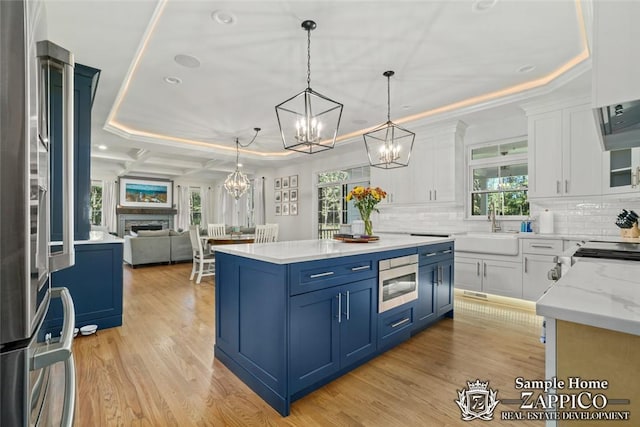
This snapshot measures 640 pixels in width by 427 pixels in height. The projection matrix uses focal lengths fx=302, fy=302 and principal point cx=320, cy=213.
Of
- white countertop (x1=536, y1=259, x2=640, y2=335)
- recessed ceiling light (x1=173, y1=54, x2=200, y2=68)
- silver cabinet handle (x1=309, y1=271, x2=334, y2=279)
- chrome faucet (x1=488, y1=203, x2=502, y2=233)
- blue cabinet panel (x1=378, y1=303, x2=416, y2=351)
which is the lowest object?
blue cabinet panel (x1=378, y1=303, x2=416, y2=351)

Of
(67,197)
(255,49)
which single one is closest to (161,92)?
(255,49)

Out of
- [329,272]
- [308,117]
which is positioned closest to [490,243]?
[329,272]

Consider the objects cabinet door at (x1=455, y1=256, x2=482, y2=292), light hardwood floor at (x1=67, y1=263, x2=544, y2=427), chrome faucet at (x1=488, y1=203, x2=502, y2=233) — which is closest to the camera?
light hardwood floor at (x1=67, y1=263, x2=544, y2=427)

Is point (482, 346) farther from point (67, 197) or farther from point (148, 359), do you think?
point (67, 197)

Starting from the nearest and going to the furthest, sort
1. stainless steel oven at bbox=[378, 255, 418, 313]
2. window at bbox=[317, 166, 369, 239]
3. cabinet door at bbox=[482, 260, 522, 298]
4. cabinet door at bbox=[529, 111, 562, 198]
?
stainless steel oven at bbox=[378, 255, 418, 313], cabinet door at bbox=[529, 111, 562, 198], cabinet door at bbox=[482, 260, 522, 298], window at bbox=[317, 166, 369, 239]

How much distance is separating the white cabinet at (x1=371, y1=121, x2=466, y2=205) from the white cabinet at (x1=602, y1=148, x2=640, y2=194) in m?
1.75

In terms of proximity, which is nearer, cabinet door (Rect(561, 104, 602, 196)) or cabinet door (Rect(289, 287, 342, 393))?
cabinet door (Rect(289, 287, 342, 393))

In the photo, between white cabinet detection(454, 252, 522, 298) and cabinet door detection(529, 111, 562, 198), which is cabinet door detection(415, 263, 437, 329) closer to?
white cabinet detection(454, 252, 522, 298)

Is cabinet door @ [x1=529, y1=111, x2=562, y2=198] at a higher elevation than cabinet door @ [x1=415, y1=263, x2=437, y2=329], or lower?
higher

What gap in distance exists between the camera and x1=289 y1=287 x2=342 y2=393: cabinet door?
6.09 feet

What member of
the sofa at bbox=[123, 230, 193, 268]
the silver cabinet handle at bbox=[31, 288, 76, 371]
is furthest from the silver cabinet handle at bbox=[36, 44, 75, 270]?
the sofa at bbox=[123, 230, 193, 268]

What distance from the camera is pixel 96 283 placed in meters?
3.11

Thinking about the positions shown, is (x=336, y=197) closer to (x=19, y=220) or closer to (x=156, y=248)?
(x=156, y=248)

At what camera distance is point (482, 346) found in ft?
8.96
